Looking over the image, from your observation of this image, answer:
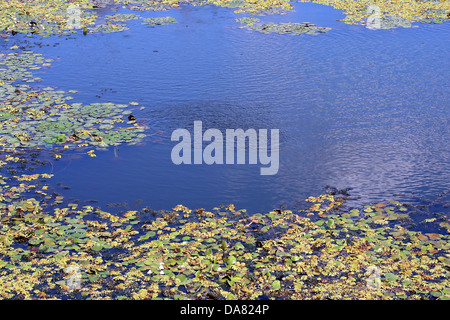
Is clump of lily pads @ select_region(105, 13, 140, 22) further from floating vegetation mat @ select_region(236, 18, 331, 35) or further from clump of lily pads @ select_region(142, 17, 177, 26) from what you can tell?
floating vegetation mat @ select_region(236, 18, 331, 35)

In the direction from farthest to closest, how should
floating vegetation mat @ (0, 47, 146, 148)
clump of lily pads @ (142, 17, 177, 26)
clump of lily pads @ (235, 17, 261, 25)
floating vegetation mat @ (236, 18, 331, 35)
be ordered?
clump of lily pads @ (142, 17, 177, 26) < clump of lily pads @ (235, 17, 261, 25) < floating vegetation mat @ (236, 18, 331, 35) < floating vegetation mat @ (0, 47, 146, 148)

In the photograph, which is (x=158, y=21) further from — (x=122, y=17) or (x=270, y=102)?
(x=270, y=102)

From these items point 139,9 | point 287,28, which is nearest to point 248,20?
point 287,28

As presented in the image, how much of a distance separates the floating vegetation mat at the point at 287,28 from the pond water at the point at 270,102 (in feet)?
1.37

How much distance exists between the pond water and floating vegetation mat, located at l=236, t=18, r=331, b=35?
418 millimetres

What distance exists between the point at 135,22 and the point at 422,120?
9877 millimetres

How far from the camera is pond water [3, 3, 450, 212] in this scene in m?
7.81

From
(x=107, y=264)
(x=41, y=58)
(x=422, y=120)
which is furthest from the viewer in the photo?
(x=41, y=58)

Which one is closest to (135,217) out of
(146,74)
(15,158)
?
(15,158)

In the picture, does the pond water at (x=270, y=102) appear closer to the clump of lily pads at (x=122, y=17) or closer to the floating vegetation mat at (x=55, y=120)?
the floating vegetation mat at (x=55, y=120)

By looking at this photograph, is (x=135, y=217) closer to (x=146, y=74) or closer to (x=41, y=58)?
(x=146, y=74)

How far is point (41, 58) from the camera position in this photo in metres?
13.1

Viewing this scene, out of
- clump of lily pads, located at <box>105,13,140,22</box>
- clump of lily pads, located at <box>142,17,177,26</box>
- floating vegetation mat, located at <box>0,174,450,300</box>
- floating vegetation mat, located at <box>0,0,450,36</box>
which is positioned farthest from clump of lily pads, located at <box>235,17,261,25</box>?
floating vegetation mat, located at <box>0,174,450,300</box>

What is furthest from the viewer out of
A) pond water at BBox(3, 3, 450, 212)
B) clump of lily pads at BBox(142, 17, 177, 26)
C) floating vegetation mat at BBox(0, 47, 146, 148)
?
clump of lily pads at BBox(142, 17, 177, 26)
